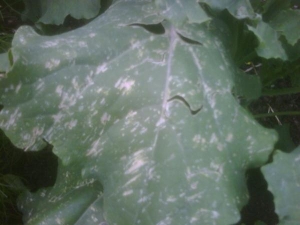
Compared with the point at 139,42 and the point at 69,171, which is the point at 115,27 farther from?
the point at 69,171

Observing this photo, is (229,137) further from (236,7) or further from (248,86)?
(236,7)

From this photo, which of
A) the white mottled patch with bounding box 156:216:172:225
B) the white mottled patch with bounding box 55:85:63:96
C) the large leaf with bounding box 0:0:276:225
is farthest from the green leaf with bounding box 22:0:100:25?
the white mottled patch with bounding box 156:216:172:225

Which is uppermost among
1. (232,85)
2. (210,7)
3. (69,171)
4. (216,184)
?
(210,7)

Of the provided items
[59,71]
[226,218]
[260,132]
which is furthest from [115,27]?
[226,218]

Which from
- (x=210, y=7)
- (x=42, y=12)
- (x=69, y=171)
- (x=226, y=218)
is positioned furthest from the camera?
(x=42, y=12)

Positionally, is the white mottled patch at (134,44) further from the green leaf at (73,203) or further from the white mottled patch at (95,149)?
the green leaf at (73,203)

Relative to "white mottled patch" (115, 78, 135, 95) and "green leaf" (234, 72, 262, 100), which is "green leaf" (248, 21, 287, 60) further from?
"white mottled patch" (115, 78, 135, 95)

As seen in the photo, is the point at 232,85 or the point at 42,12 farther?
the point at 42,12
